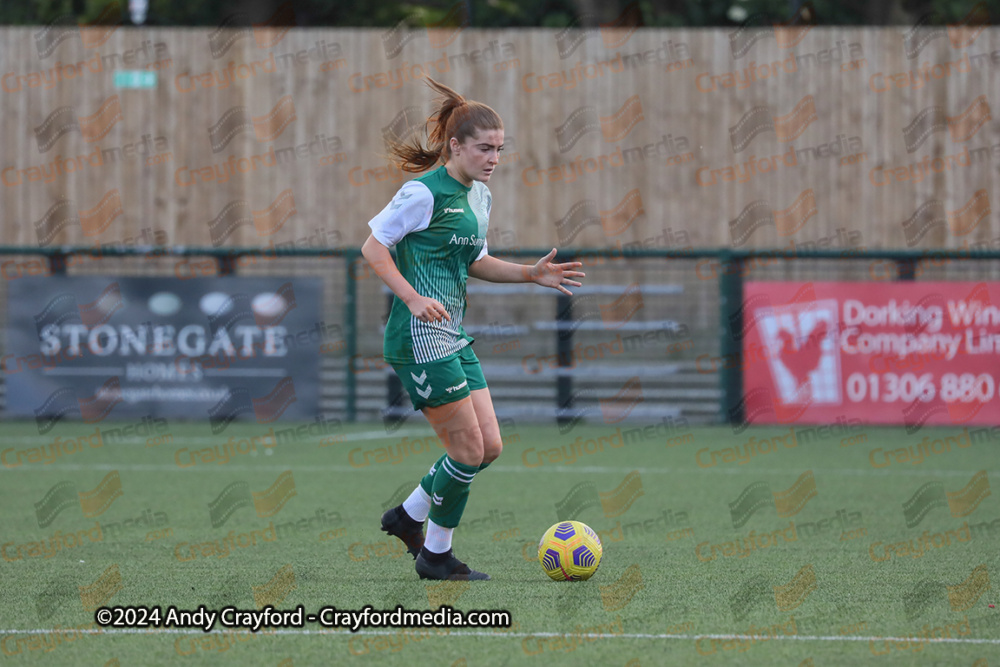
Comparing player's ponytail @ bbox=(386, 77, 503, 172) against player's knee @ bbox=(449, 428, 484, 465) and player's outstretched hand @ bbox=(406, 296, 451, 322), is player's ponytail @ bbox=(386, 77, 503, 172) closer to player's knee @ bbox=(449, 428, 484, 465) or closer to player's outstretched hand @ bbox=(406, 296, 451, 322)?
player's outstretched hand @ bbox=(406, 296, 451, 322)

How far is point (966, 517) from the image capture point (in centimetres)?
796

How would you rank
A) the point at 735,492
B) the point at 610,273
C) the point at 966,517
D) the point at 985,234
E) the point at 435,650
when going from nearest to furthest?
the point at 435,650 → the point at 966,517 → the point at 735,492 → the point at 610,273 → the point at 985,234

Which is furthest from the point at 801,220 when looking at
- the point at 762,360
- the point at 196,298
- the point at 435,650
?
the point at 435,650

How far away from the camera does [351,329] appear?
48.2 ft

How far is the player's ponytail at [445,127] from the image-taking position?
5637 millimetres

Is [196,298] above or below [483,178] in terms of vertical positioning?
below

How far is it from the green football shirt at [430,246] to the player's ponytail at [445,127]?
0.13 meters

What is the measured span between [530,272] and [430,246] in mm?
502

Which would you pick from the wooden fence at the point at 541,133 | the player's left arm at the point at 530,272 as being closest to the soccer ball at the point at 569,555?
the player's left arm at the point at 530,272

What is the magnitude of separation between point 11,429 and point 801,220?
10139 millimetres

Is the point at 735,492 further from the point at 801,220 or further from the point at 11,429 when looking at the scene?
the point at 801,220

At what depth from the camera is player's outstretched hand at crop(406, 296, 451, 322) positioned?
540 cm

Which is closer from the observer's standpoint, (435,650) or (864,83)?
(435,650)

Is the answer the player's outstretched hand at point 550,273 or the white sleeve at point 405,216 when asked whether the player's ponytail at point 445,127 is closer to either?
the white sleeve at point 405,216
